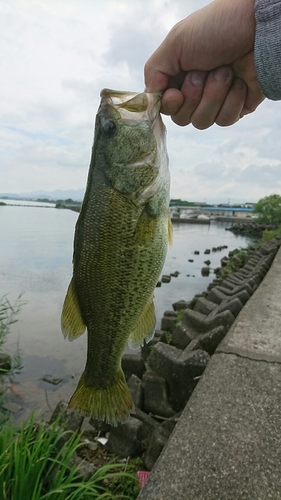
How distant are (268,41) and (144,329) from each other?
5.56 ft

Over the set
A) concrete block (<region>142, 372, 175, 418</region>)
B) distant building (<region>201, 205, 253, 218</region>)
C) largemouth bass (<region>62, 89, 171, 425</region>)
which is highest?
largemouth bass (<region>62, 89, 171, 425</region>)

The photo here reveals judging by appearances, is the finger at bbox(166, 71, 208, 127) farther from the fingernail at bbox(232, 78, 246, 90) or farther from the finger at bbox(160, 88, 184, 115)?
the fingernail at bbox(232, 78, 246, 90)

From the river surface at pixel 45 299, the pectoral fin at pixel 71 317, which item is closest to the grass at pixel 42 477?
the pectoral fin at pixel 71 317

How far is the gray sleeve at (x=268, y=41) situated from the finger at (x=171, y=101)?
0.47 m

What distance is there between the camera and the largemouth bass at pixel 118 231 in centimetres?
198

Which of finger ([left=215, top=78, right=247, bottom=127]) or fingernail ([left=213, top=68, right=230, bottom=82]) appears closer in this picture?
fingernail ([left=213, top=68, right=230, bottom=82])

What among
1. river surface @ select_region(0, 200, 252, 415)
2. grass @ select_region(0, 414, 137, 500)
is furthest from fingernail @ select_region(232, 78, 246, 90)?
river surface @ select_region(0, 200, 252, 415)

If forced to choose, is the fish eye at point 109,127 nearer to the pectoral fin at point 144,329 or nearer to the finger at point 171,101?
the finger at point 171,101

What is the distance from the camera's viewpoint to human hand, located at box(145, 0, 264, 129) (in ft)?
6.53

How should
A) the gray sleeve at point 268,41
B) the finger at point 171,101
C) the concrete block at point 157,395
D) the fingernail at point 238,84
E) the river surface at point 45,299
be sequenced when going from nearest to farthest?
1. the gray sleeve at point 268,41
2. the finger at point 171,101
3. the fingernail at point 238,84
4. the concrete block at point 157,395
5. the river surface at point 45,299

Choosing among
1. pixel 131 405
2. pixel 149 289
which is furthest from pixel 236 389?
pixel 149 289

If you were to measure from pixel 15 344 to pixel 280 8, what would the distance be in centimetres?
870

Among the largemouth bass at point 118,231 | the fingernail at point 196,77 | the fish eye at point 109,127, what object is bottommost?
the largemouth bass at point 118,231

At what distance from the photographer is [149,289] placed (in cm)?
205
